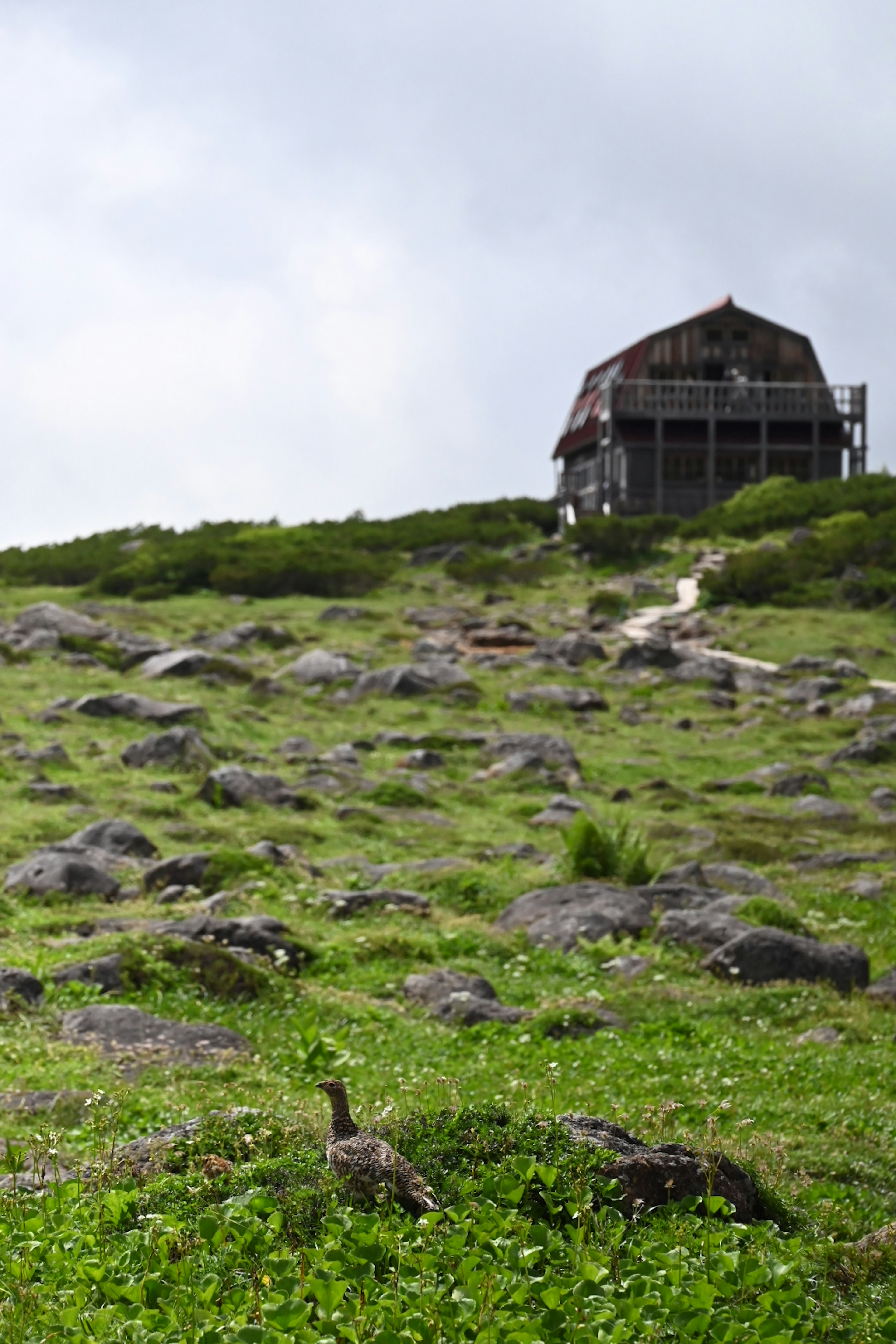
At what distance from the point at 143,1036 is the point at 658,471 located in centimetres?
5131

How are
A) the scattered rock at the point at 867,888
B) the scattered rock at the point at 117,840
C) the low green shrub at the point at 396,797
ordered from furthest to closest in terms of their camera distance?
1. the low green shrub at the point at 396,797
2. the scattered rock at the point at 117,840
3. the scattered rock at the point at 867,888

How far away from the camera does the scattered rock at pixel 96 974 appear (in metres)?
9.85

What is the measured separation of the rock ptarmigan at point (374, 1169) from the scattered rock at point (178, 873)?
338 inches

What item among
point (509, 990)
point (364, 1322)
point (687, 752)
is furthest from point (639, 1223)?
point (687, 752)

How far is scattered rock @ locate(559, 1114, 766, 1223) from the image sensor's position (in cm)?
517

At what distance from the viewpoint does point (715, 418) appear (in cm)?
5747

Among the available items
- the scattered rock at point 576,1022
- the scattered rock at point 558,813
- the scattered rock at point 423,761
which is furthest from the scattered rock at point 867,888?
the scattered rock at point 423,761

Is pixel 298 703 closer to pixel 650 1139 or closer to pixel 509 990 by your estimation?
pixel 509 990

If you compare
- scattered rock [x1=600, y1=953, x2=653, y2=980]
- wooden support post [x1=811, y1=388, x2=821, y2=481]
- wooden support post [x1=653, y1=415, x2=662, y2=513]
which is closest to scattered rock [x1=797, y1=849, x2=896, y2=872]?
scattered rock [x1=600, y1=953, x2=653, y2=980]

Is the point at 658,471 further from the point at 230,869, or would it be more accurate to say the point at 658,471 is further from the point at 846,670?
the point at 230,869

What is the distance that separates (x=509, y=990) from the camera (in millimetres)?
10969

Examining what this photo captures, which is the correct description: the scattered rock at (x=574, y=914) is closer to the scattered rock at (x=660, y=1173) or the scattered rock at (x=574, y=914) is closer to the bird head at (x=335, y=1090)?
the scattered rock at (x=660, y=1173)

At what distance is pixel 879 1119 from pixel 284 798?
1208 cm

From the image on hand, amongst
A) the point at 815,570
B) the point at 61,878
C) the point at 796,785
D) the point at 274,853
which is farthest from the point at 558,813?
the point at 815,570
